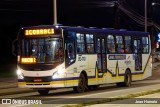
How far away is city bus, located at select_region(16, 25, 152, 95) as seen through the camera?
2292 cm

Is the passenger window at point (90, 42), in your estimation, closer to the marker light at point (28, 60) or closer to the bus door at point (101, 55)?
the bus door at point (101, 55)

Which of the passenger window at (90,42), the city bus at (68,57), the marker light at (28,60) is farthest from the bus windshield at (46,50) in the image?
the passenger window at (90,42)

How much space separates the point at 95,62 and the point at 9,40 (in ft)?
178

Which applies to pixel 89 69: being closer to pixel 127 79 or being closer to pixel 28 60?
pixel 28 60

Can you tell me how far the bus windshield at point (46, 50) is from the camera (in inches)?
903

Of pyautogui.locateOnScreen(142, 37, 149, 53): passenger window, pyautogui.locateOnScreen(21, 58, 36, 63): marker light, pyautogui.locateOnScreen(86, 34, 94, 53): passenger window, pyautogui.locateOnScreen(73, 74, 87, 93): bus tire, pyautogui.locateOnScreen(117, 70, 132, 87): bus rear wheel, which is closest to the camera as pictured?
pyautogui.locateOnScreen(21, 58, 36, 63): marker light

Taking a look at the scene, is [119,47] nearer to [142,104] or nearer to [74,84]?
[74,84]

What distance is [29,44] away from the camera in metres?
23.5

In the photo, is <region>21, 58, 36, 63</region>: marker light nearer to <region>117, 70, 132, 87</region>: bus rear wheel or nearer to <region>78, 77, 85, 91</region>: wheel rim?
<region>78, 77, 85, 91</region>: wheel rim

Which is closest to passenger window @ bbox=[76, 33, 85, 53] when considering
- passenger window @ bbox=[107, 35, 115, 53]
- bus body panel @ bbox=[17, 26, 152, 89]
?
bus body panel @ bbox=[17, 26, 152, 89]

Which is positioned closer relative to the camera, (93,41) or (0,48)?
(93,41)

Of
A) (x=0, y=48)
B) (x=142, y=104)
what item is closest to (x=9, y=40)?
(x=0, y=48)

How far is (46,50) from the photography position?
22.9 m

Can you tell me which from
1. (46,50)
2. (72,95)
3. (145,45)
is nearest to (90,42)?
(46,50)
